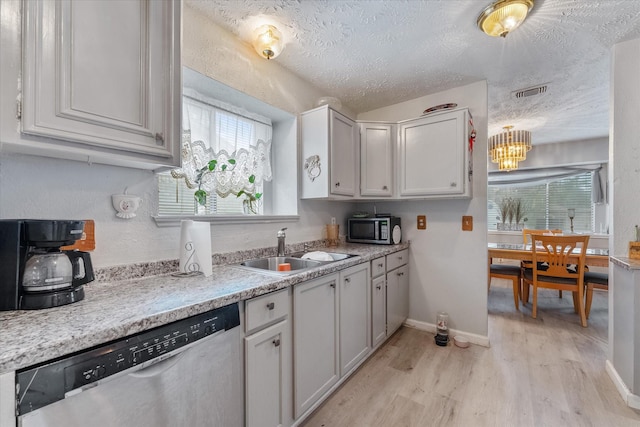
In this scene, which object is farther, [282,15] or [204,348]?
[282,15]

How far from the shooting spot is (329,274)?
1.66 meters

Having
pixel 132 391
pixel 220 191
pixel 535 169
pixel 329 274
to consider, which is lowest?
pixel 132 391

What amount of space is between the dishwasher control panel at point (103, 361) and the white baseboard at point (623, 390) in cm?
245

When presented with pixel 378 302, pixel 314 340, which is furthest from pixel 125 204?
pixel 378 302

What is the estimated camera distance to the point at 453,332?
8.46ft

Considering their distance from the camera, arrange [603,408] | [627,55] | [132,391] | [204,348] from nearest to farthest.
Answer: [132,391], [204,348], [603,408], [627,55]

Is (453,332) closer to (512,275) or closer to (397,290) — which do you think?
(397,290)

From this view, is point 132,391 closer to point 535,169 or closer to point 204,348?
point 204,348

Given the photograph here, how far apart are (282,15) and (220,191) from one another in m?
1.17

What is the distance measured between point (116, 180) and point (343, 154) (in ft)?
5.42

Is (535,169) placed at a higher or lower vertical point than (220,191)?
higher

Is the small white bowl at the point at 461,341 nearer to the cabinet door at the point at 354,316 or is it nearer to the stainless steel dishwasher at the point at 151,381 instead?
the cabinet door at the point at 354,316

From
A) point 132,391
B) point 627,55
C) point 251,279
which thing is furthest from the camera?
point 627,55

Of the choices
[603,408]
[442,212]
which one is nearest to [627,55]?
[442,212]
